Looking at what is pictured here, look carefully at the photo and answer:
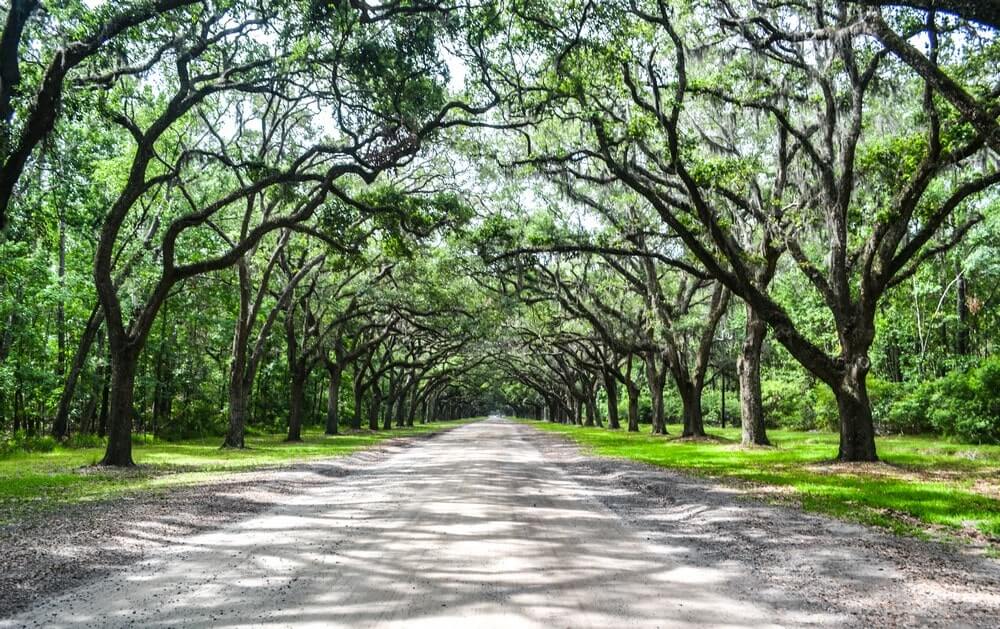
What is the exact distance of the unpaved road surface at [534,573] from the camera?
4523mm

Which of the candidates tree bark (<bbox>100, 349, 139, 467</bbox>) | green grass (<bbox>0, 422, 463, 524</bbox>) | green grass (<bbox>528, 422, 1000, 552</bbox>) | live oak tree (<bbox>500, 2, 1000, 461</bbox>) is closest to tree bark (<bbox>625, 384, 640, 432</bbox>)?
green grass (<bbox>528, 422, 1000, 552</bbox>)

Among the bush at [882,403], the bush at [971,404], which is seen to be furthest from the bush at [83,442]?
the bush at [971,404]

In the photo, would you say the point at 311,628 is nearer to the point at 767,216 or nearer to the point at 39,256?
the point at 767,216

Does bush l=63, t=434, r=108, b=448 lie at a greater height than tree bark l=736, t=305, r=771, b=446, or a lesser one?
lesser

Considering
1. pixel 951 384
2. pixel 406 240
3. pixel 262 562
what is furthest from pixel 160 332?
pixel 951 384

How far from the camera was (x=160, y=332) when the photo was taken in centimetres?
3238

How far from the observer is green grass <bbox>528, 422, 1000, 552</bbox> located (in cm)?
820

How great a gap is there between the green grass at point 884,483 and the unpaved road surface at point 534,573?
3.52 feet

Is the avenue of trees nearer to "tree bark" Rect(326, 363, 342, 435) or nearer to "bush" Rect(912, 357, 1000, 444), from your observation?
"bush" Rect(912, 357, 1000, 444)

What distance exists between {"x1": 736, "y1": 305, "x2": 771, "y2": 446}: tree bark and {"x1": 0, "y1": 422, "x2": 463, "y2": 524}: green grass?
1368 cm

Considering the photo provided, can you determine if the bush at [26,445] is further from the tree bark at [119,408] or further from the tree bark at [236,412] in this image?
the tree bark at [119,408]

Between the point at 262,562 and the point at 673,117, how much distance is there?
11075 millimetres

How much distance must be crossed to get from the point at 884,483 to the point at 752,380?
33.0 ft

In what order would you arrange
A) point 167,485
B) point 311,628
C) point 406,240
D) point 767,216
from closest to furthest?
point 311,628, point 167,485, point 767,216, point 406,240
